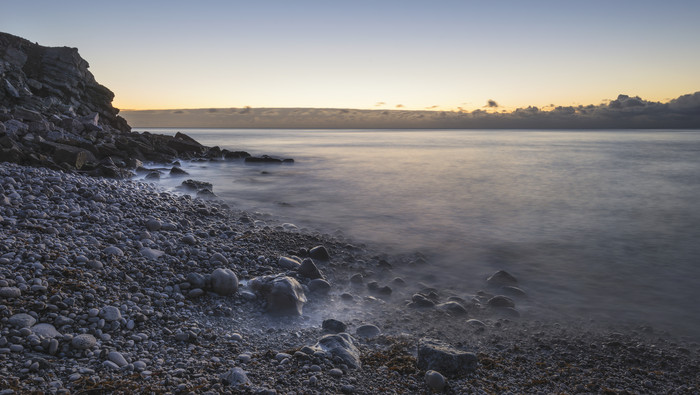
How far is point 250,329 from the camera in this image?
4953mm

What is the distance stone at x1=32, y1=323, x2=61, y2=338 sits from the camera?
3.87 metres

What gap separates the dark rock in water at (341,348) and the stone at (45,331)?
247 cm

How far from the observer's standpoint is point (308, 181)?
21.3 metres

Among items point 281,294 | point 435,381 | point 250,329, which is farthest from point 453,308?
point 250,329

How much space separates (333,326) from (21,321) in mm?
3178

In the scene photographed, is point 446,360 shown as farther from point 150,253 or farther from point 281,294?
point 150,253

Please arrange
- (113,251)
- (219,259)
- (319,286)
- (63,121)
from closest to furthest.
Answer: (113,251), (319,286), (219,259), (63,121)

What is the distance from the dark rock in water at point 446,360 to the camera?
430cm

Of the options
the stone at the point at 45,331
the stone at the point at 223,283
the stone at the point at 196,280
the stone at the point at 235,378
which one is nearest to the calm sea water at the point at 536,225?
the stone at the point at 223,283

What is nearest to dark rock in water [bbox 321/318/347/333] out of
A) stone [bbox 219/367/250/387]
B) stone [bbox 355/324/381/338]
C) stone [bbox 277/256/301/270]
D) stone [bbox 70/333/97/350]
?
stone [bbox 355/324/381/338]

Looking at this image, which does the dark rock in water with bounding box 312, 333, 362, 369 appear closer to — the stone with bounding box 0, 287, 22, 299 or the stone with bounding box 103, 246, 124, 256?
the stone with bounding box 0, 287, 22, 299

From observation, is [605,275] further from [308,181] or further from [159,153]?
[159,153]

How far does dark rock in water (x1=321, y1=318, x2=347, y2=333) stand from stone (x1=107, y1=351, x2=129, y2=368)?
2227 mm

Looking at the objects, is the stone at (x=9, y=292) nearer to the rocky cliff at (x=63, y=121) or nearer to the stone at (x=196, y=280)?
the stone at (x=196, y=280)
